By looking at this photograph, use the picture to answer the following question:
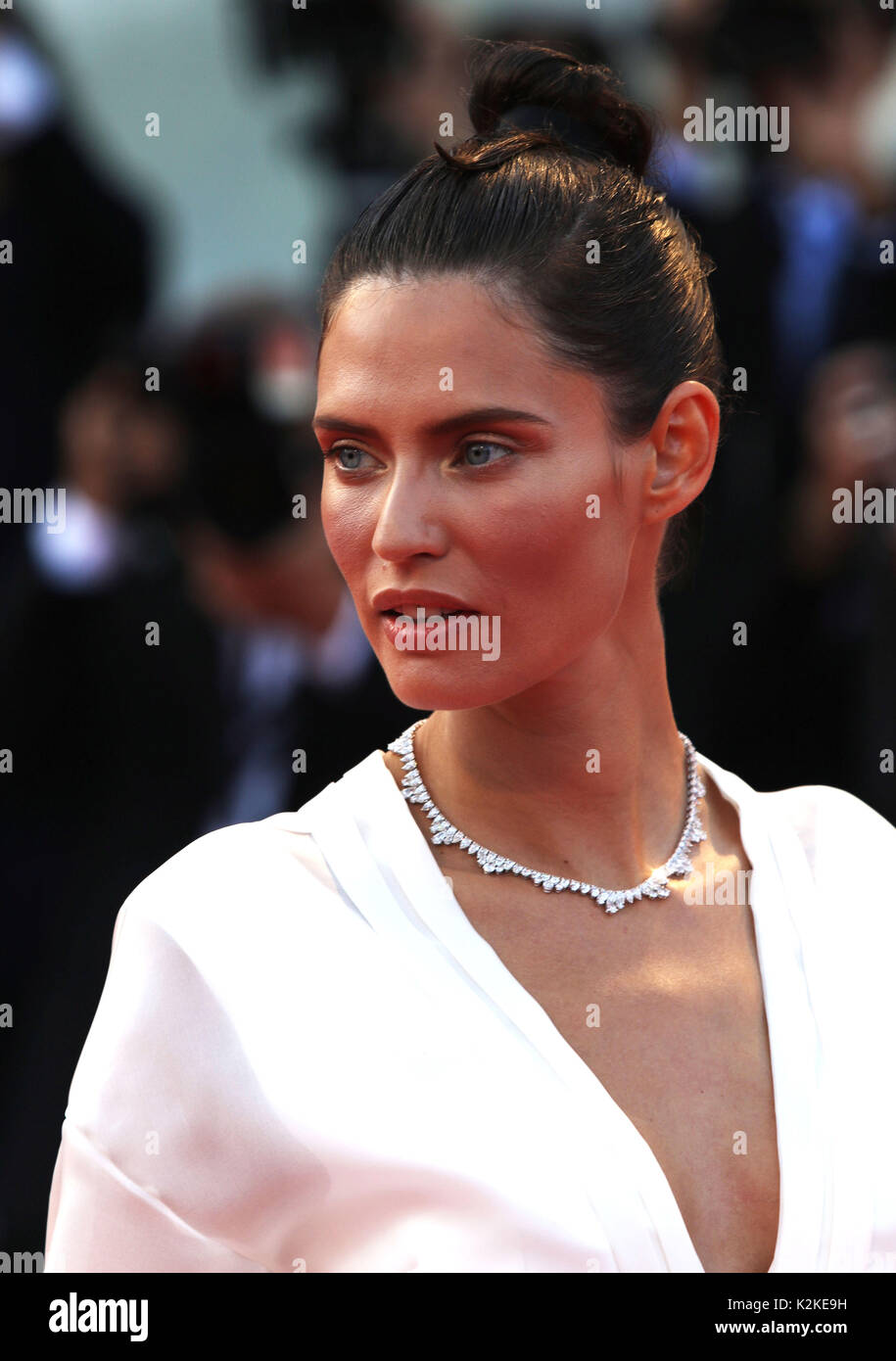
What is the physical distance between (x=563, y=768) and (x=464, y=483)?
1.31 ft

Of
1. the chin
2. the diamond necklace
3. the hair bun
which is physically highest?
the hair bun

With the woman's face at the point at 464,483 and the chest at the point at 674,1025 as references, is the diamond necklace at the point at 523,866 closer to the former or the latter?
the chest at the point at 674,1025

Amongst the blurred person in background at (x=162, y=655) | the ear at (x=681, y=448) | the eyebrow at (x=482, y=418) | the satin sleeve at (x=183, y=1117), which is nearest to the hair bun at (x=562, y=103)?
the ear at (x=681, y=448)

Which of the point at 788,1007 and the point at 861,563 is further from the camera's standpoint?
the point at 861,563

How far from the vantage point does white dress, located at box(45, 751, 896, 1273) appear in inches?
72.2

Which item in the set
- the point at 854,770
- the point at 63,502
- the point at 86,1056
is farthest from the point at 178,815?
the point at 86,1056

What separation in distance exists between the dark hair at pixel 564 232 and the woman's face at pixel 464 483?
4 centimetres

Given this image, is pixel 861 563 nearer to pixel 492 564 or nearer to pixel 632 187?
pixel 632 187

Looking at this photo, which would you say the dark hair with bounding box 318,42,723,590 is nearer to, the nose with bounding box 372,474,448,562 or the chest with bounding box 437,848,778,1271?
the nose with bounding box 372,474,448,562

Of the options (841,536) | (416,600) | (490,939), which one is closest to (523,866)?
(490,939)

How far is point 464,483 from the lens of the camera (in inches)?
74.9

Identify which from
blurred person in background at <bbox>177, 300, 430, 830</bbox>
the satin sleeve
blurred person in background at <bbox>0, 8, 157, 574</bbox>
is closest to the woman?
the satin sleeve

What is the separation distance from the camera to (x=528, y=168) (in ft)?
6.59
